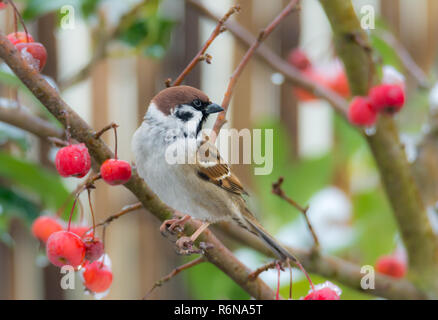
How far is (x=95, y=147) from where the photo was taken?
13.7 inches

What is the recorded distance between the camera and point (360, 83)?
0.58 meters

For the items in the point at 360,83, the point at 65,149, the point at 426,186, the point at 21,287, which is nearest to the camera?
the point at 65,149

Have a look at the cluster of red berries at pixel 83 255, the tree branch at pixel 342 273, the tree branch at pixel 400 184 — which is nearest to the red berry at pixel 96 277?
the cluster of red berries at pixel 83 255

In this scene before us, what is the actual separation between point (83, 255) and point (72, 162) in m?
0.08

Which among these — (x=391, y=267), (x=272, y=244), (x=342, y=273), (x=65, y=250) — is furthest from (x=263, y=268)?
(x=391, y=267)

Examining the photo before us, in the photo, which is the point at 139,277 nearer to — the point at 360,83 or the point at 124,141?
the point at 124,141

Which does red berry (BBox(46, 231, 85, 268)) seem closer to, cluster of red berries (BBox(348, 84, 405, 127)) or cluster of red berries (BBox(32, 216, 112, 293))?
cluster of red berries (BBox(32, 216, 112, 293))

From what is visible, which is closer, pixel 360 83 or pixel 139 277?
pixel 360 83

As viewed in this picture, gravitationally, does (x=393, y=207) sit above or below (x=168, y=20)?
below

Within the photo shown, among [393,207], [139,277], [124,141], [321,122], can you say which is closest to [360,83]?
[393,207]

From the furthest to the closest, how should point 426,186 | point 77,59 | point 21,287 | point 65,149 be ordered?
point 21,287, point 77,59, point 426,186, point 65,149

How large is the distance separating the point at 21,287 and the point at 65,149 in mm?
1088

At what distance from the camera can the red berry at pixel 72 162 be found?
308 mm

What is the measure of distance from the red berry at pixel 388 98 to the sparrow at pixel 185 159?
13cm
